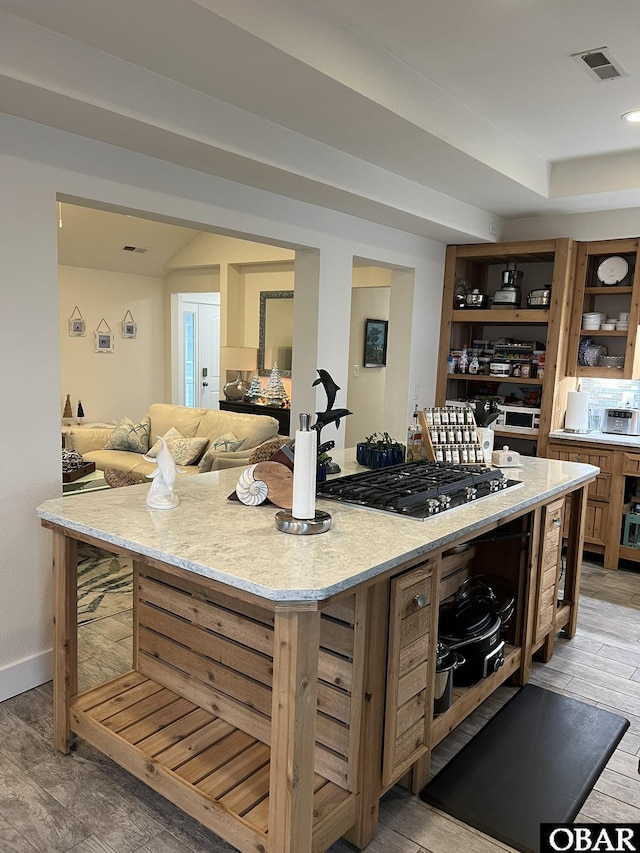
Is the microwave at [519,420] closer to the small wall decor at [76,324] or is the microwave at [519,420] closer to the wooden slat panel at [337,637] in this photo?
the wooden slat panel at [337,637]

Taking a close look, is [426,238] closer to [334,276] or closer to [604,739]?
[334,276]

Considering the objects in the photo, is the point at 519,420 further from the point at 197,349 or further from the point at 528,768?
the point at 197,349

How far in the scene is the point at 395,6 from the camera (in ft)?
7.94

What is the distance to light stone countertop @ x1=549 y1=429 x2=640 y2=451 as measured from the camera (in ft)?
14.8

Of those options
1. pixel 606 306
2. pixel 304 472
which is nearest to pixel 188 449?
pixel 606 306

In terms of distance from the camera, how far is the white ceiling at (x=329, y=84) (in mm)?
2225

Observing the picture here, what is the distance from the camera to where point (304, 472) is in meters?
1.96

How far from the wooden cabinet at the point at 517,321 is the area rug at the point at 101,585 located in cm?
298

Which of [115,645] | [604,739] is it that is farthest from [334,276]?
[604,739]

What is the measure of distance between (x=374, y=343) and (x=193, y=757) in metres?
5.79

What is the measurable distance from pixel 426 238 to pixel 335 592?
411 cm

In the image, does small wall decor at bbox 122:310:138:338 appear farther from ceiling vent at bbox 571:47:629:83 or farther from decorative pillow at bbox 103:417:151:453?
ceiling vent at bbox 571:47:629:83

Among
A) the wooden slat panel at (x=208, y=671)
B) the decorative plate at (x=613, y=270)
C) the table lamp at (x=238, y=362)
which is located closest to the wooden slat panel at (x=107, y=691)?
the wooden slat panel at (x=208, y=671)
